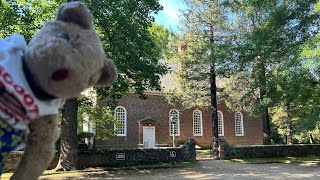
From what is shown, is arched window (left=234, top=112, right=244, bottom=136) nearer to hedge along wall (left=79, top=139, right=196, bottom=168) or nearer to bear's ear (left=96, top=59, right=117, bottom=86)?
hedge along wall (left=79, top=139, right=196, bottom=168)

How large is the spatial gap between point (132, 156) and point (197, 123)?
21.2 metres

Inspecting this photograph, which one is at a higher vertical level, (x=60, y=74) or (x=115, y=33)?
(x=115, y=33)

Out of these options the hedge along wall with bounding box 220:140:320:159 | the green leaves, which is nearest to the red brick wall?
the hedge along wall with bounding box 220:140:320:159

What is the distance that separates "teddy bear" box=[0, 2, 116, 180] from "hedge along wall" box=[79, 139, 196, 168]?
621 inches

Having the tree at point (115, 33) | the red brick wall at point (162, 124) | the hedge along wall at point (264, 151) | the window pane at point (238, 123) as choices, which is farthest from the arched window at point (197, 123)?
the tree at point (115, 33)

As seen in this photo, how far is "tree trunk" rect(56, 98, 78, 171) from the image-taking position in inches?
636

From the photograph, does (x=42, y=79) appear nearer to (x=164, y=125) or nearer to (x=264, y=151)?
(x=264, y=151)

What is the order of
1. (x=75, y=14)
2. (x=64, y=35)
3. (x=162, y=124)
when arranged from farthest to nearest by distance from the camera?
1. (x=162, y=124)
2. (x=75, y=14)
3. (x=64, y=35)

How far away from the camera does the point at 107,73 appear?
2699 millimetres

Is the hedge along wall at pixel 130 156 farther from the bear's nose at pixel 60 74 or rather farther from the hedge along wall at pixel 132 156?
the bear's nose at pixel 60 74

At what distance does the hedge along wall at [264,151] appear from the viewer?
23.5 metres

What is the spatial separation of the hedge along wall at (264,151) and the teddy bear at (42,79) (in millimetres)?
21789

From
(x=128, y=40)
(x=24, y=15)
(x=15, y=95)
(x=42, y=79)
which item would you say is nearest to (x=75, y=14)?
(x=42, y=79)

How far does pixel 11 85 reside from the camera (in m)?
2.10
